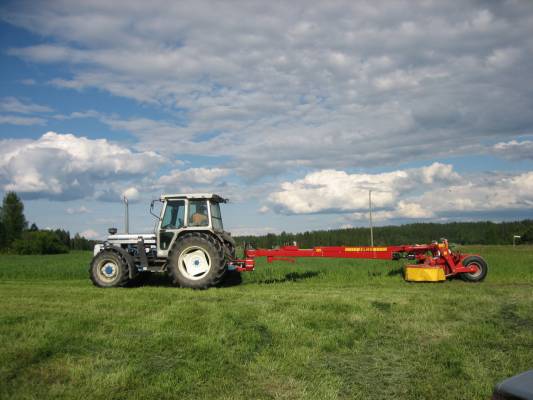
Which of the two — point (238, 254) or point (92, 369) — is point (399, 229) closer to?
point (238, 254)

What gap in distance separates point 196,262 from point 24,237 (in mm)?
58421

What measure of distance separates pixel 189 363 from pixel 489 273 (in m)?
13.7

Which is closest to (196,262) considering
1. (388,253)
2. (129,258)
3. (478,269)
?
(129,258)

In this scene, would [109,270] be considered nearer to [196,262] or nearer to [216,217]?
[196,262]

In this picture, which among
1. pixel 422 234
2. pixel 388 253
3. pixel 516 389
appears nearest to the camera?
pixel 516 389

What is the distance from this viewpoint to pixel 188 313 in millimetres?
8414

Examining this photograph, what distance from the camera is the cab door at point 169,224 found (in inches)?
Result: 520

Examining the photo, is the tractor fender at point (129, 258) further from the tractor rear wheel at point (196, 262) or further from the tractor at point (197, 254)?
the tractor rear wheel at point (196, 262)

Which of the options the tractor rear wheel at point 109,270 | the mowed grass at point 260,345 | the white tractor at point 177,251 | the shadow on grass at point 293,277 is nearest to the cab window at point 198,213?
the white tractor at point 177,251

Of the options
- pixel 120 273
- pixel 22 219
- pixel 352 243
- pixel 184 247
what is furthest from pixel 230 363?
pixel 22 219

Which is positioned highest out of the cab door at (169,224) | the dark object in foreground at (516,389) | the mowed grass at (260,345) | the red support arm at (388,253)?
the cab door at (169,224)

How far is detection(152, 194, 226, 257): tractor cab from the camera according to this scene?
13.2 m

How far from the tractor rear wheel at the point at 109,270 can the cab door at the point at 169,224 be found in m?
1.02

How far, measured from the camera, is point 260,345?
6.59m
